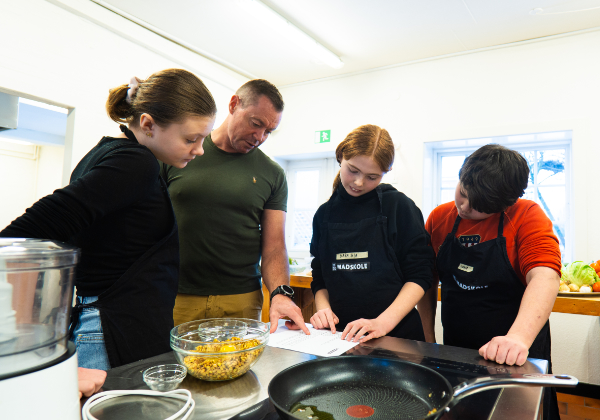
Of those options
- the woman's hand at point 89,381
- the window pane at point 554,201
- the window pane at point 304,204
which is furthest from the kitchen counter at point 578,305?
the window pane at point 304,204

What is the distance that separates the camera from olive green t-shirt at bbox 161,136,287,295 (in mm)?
1446

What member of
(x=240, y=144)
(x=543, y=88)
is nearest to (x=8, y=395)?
(x=240, y=144)

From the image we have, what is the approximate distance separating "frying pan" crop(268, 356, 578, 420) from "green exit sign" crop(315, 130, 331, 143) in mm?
3963

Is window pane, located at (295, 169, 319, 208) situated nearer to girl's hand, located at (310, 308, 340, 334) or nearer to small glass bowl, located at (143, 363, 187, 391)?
girl's hand, located at (310, 308, 340, 334)

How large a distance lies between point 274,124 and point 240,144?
6.0 inches

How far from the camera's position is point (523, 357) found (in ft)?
2.79

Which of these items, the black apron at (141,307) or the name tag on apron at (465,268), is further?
the name tag on apron at (465,268)

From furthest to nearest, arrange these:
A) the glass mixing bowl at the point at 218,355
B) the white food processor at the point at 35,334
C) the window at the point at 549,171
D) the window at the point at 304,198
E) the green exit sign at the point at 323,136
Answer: the window at the point at 304,198, the green exit sign at the point at 323,136, the window at the point at 549,171, the glass mixing bowl at the point at 218,355, the white food processor at the point at 35,334

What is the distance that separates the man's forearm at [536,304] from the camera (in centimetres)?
99

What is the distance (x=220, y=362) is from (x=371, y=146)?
34.0 inches

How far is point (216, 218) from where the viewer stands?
146 centimetres

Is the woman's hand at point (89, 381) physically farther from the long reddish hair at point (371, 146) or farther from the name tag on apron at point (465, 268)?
the name tag on apron at point (465, 268)

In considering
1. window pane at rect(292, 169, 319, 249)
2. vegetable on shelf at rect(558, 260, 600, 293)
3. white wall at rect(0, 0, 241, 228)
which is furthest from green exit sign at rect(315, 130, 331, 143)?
vegetable on shelf at rect(558, 260, 600, 293)

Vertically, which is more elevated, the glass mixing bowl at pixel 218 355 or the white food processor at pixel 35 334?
the white food processor at pixel 35 334
